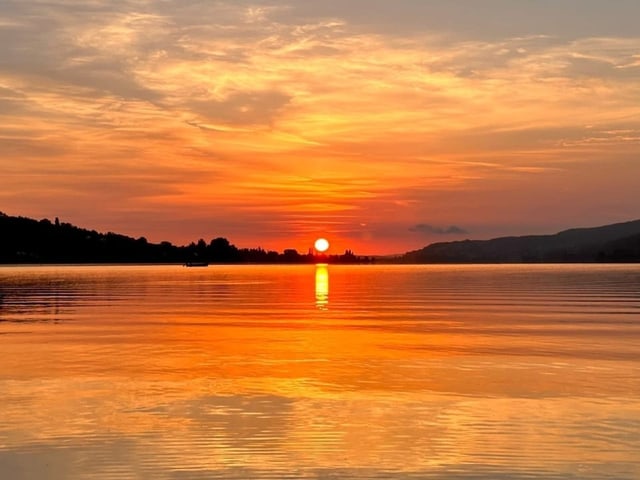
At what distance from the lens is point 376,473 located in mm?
14664

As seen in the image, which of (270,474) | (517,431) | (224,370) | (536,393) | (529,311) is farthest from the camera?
(529,311)

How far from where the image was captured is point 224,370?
88.7 ft

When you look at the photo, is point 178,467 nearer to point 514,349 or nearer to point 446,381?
point 446,381

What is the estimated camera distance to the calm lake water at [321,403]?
50.4 feet

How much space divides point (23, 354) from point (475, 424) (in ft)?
63.0

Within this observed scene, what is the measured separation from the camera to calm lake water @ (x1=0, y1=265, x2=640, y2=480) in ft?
50.4

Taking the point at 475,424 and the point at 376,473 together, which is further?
the point at 475,424

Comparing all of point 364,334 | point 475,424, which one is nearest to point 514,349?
point 364,334

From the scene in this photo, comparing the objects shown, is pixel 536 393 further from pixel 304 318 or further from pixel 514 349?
pixel 304 318

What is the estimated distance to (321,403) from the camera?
68.8 ft

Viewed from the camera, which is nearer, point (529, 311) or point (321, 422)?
point (321, 422)

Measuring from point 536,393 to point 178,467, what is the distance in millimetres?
11171

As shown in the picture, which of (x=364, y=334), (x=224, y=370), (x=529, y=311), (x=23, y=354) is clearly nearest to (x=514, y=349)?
(x=364, y=334)

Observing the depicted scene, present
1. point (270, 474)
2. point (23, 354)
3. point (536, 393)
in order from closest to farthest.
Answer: point (270, 474) < point (536, 393) < point (23, 354)
